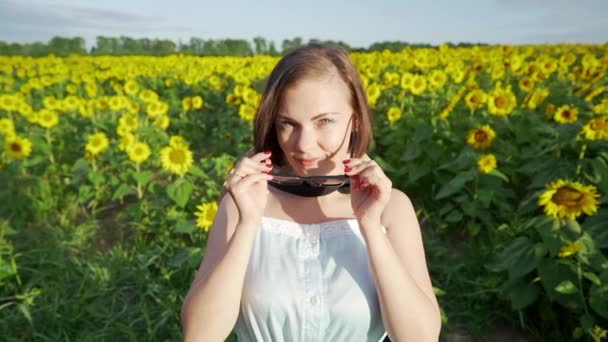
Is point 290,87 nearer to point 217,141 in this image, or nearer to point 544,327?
point 544,327

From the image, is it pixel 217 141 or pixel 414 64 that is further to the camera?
pixel 414 64

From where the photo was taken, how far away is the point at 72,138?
213 inches

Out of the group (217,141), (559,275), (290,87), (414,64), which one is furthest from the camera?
(414,64)

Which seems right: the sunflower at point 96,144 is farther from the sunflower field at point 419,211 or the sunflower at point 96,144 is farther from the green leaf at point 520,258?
the green leaf at point 520,258

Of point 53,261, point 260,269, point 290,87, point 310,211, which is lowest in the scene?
point 53,261

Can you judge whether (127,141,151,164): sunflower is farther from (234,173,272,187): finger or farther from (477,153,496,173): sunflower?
(234,173,272,187): finger

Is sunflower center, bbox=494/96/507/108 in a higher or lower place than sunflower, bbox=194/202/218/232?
higher

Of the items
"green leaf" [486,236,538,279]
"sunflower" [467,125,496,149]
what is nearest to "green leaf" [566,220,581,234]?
"green leaf" [486,236,538,279]

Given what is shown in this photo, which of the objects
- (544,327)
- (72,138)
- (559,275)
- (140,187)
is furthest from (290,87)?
(72,138)

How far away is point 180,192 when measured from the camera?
3215 mm

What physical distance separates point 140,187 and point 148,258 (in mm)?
764

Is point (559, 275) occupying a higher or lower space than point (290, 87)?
lower

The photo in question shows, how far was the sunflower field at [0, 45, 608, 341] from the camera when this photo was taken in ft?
7.59

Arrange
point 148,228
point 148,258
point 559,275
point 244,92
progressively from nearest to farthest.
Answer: point 559,275, point 148,258, point 148,228, point 244,92
